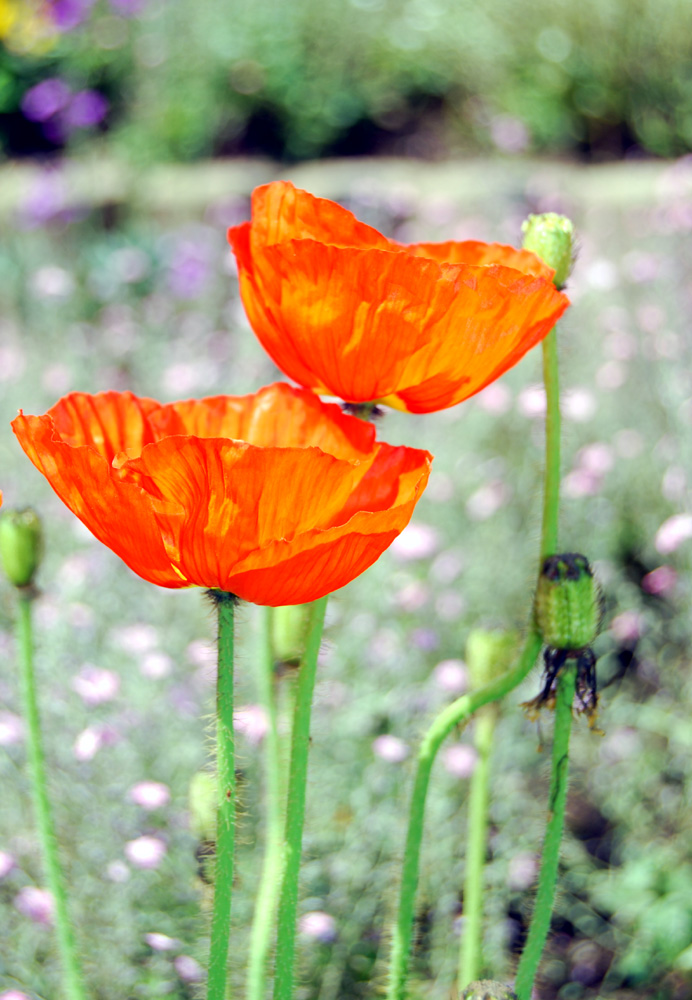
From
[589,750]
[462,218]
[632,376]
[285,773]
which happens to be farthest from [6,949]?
[462,218]

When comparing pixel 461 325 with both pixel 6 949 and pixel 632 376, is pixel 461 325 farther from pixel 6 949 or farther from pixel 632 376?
pixel 632 376

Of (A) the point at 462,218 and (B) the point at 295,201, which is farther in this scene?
(A) the point at 462,218

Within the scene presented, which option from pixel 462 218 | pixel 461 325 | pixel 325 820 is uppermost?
pixel 462 218

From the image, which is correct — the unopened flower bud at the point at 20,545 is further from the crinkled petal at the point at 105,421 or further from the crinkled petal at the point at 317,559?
the crinkled petal at the point at 317,559

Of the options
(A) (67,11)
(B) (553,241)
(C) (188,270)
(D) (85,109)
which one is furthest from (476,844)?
(A) (67,11)

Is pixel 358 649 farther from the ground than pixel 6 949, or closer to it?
farther from the ground

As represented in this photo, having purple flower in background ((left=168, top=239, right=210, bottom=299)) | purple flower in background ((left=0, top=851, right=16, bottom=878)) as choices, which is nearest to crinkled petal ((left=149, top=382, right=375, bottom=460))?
purple flower in background ((left=0, top=851, right=16, bottom=878))

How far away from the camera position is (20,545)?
0.91m

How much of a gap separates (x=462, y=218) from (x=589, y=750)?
2.52m

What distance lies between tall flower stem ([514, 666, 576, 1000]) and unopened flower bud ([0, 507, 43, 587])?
0.48m

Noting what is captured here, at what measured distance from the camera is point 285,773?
1006mm

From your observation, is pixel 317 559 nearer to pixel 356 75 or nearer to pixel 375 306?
pixel 375 306

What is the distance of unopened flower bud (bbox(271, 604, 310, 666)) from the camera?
2.96 ft

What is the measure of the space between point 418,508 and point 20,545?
1.64 metres
